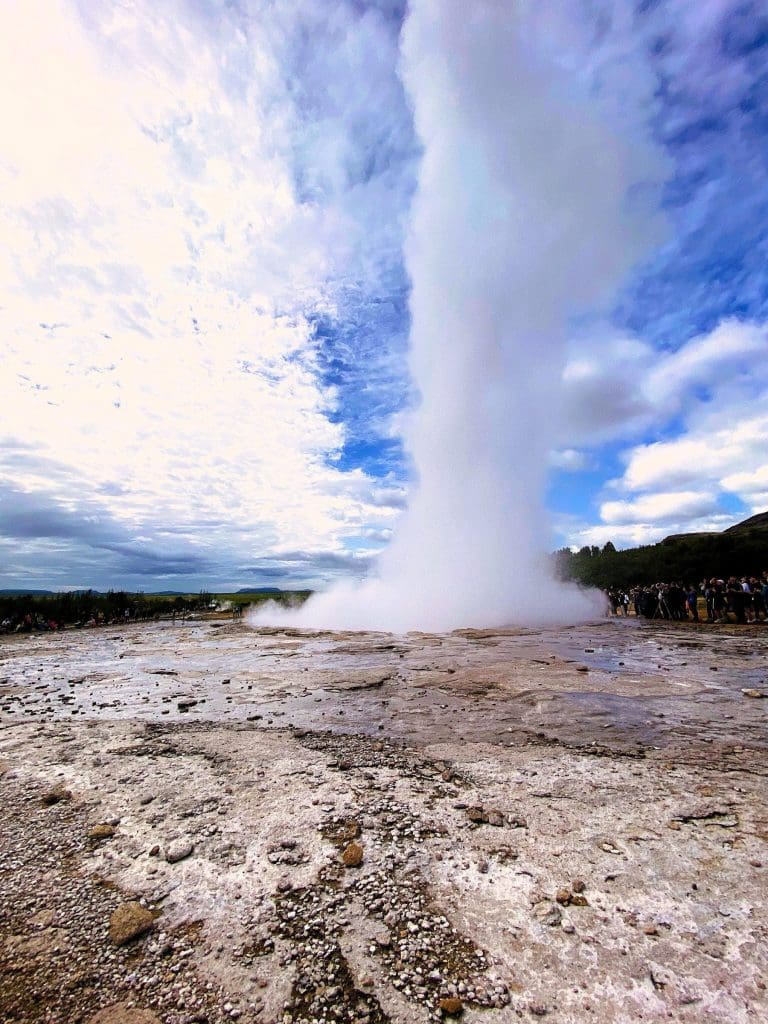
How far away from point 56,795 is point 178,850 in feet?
7.11

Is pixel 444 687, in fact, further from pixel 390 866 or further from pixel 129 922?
pixel 129 922

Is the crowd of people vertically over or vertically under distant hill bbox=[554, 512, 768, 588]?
under

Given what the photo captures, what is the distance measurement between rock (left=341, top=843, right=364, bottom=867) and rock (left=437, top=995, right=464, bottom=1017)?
129cm

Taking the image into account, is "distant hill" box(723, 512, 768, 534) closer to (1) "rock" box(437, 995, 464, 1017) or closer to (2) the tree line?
(2) the tree line

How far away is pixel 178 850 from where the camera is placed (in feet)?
12.8

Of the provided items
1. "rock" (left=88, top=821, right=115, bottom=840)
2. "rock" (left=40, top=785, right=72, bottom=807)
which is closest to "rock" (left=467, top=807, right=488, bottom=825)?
"rock" (left=88, top=821, right=115, bottom=840)

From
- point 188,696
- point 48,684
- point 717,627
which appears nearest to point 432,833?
point 188,696

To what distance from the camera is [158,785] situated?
17.2 ft

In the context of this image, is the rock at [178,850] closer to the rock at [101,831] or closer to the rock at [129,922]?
the rock at [129,922]

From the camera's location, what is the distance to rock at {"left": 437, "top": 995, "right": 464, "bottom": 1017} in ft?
7.79

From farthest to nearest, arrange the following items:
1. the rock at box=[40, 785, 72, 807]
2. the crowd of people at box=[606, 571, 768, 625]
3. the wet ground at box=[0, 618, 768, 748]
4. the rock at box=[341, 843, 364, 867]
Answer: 1. the crowd of people at box=[606, 571, 768, 625]
2. the wet ground at box=[0, 618, 768, 748]
3. the rock at box=[40, 785, 72, 807]
4. the rock at box=[341, 843, 364, 867]

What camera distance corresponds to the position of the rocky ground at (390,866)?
254 centimetres

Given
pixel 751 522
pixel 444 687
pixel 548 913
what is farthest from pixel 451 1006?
pixel 751 522

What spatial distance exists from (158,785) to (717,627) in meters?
23.7
